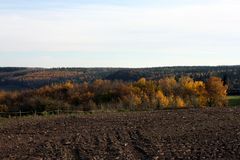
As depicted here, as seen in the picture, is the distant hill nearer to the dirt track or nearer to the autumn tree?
the autumn tree

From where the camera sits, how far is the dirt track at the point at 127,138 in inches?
838

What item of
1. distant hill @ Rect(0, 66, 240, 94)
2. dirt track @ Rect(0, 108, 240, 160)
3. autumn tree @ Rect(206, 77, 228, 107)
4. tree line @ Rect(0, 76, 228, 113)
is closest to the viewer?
dirt track @ Rect(0, 108, 240, 160)

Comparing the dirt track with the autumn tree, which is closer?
the dirt track

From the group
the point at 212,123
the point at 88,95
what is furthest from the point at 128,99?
the point at 212,123

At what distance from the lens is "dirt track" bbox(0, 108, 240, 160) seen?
21281 millimetres

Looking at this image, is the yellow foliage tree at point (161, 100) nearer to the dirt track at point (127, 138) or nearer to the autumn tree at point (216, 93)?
the autumn tree at point (216, 93)

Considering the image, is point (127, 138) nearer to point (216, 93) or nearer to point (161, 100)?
point (161, 100)

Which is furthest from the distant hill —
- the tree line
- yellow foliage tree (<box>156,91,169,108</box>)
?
yellow foliage tree (<box>156,91,169,108</box>)

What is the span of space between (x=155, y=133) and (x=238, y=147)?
6935mm

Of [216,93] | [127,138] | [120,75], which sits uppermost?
[127,138]

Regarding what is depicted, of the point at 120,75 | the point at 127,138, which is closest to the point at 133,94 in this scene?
the point at 127,138

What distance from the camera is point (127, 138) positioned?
2622cm

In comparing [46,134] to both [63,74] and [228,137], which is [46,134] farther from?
[63,74]

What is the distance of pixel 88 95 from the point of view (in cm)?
8100
